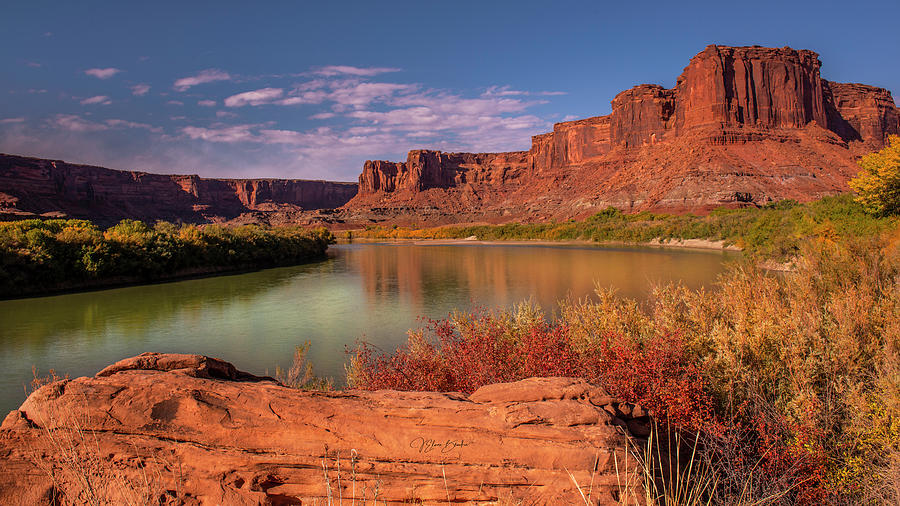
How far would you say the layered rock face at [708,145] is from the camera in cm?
6259

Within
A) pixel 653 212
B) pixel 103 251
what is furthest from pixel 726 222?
pixel 103 251

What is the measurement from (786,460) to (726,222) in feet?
159

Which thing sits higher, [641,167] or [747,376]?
[641,167]

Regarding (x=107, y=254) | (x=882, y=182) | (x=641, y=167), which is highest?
(x=641, y=167)

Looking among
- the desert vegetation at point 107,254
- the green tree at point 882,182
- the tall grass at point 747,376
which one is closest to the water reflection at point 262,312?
the desert vegetation at point 107,254

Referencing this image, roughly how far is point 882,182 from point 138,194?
14870cm

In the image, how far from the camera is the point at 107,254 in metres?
21.7

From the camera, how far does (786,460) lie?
3.08 m

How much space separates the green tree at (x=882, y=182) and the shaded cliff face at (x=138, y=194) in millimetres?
77200

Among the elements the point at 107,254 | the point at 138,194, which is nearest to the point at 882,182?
the point at 107,254

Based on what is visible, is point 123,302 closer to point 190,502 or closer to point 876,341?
point 190,502

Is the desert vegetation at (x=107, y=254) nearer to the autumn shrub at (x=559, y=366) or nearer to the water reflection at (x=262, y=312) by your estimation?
the water reflection at (x=262, y=312)

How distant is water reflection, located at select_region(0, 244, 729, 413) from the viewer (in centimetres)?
1063

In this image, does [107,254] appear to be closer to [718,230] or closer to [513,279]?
[513,279]
